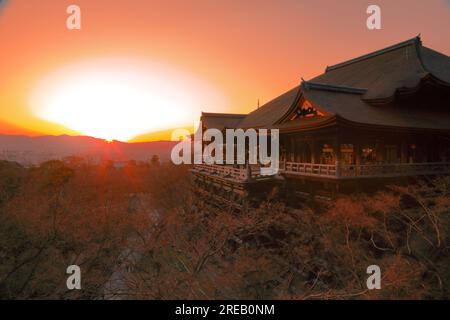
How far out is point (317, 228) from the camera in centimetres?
1218

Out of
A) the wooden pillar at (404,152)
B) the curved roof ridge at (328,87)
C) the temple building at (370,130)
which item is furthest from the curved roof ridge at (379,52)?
the wooden pillar at (404,152)

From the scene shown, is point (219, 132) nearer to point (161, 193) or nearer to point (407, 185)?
point (161, 193)

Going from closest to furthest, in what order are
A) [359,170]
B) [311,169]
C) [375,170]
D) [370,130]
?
[359,170], [375,170], [370,130], [311,169]

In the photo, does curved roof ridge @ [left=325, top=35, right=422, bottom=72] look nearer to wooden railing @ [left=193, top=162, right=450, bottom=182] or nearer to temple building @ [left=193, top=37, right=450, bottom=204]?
temple building @ [left=193, top=37, right=450, bottom=204]

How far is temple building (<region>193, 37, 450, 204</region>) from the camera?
12423 mm

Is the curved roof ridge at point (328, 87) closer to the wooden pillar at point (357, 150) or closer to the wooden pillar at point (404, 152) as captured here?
the wooden pillar at point (357, 150)

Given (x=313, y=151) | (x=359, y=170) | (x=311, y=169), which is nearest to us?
(x=359, y=170)

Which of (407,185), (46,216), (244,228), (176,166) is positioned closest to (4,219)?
(46,216)

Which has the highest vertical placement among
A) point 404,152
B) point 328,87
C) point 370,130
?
point 328,87

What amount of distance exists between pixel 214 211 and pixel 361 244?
1104cm

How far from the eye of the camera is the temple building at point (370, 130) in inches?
489

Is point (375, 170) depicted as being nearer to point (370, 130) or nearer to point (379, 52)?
point (370, 130)

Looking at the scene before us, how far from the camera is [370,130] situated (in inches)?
497

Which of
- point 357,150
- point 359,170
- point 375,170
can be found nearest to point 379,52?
point 357,150
